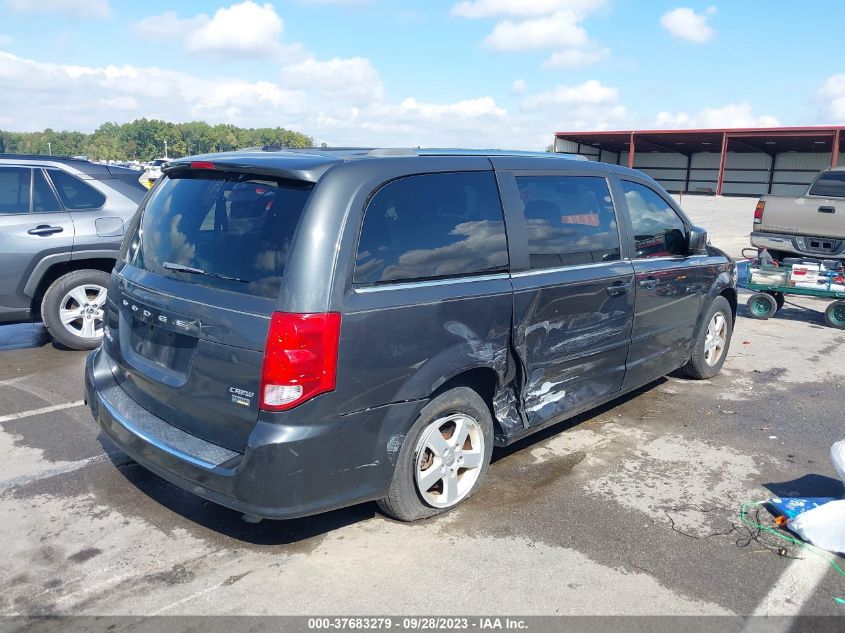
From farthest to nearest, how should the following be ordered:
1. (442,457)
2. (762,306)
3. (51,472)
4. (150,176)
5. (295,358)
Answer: (150,176), (762,306), (51,472), (442,457), (295,358)

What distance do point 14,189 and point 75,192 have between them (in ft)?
1.70

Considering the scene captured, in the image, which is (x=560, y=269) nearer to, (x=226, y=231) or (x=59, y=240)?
(x=226, y=231)

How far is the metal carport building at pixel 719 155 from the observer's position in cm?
4169

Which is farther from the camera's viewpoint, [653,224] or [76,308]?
[76,308]

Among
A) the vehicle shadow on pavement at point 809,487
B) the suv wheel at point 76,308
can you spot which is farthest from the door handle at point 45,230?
the vehicle shadow on pavement at point 809,487

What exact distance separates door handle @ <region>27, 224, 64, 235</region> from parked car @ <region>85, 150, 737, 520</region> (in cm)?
317

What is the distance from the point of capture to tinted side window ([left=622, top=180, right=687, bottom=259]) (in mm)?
4993

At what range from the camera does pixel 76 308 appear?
6828 mm

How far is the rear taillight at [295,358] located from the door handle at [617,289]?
223 centimetres

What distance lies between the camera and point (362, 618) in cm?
287

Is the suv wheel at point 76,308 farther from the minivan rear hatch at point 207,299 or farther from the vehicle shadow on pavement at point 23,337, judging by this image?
the minivan rear hatch at point 207,299

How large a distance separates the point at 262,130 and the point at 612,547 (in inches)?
5887

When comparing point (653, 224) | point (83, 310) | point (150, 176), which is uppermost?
point (150, 176)

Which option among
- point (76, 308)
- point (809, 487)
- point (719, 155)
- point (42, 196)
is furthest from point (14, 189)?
point (719, 155)
